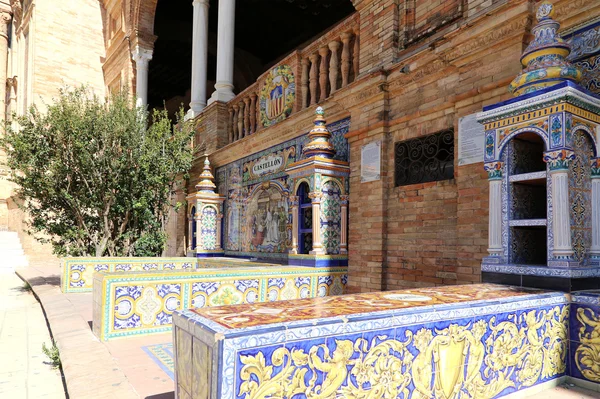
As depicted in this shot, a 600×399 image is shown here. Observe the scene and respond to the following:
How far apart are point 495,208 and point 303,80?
5.18 m

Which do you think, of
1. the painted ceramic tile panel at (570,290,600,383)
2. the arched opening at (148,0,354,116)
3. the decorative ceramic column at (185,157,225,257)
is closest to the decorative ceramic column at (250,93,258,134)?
the decorative ceramic column at (185,157,225,257)

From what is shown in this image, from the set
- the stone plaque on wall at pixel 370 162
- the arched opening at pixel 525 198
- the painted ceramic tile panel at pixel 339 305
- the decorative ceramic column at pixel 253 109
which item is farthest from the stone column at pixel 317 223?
the decorative ceramic column at pixel 253 109

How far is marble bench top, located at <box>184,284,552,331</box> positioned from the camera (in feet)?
6.16

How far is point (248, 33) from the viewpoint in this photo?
52.4ft

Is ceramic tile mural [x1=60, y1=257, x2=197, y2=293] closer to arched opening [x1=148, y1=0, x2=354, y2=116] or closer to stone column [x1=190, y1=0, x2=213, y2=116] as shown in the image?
stone column [x1=190, y1=0, x2=213, y2=116]

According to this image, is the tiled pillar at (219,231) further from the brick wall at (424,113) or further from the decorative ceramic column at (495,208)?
the decorative ceramic column at (495,208)

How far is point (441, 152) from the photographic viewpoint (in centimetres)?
487

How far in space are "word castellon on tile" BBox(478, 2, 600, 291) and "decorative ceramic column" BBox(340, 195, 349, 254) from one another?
3.15 meters

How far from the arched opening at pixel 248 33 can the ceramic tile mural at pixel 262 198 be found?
6.34 meters

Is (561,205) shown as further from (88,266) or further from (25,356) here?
(88,266)

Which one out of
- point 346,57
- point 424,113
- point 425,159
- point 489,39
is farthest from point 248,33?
point 489,39

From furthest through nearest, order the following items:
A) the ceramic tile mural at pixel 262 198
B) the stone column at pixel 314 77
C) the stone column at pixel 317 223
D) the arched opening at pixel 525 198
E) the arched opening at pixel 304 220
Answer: the ceramic tile mural at pixel 262 198 < the stone column at pixel 314 77 < the arched opening at pixel 304 220 < the stone column at pixel 317 223 < the arched opening at pixel 525 198

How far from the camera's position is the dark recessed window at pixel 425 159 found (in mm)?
4812

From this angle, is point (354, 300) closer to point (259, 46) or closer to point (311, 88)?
point (311, 88)
